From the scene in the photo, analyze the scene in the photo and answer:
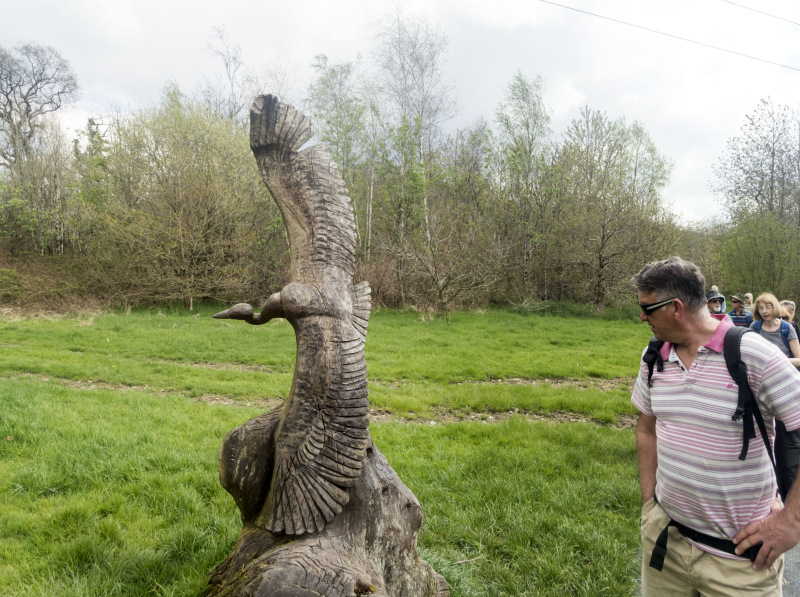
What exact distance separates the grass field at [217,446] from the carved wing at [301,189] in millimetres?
1728

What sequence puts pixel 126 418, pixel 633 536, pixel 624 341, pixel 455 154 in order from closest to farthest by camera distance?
pixel 633 536 → pixel 126 418 → pixel 624 341 → pixel 455 154

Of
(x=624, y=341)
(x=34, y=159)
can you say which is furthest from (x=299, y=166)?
(x=34, y=159)

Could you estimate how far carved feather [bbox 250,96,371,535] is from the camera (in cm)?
208

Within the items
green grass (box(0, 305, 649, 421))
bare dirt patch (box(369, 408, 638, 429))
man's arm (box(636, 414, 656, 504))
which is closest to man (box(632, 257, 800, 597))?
man's arm (box(636, 414, 656, 504))

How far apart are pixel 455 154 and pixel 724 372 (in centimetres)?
2346

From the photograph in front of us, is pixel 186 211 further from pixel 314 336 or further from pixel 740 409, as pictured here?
pixel 740 409

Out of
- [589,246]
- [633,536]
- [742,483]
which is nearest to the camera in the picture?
[742,483]

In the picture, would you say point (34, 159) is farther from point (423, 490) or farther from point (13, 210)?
point (423, 490)

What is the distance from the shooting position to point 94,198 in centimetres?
1995

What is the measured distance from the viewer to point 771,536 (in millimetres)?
1799

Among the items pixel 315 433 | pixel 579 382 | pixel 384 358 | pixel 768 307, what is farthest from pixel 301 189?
pixel 579 382

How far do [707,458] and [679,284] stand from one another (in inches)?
29.3

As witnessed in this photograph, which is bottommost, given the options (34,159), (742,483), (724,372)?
(742,483)

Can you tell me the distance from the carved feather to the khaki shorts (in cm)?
142
